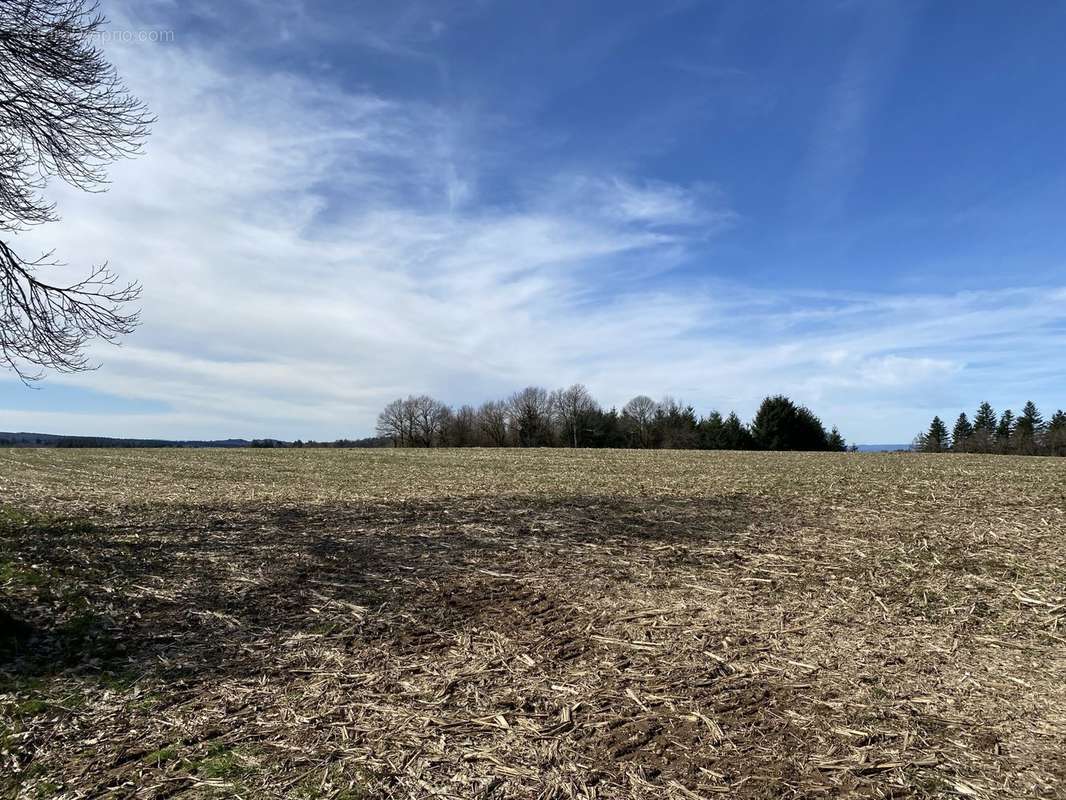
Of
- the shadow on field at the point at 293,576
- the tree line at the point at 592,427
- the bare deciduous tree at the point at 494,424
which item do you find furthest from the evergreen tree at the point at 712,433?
the shadow on field at the point at 293,576

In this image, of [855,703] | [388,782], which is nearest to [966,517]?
[855,703]

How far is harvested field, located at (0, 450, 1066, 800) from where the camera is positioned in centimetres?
381

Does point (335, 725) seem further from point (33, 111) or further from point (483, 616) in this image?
point (33, 111)

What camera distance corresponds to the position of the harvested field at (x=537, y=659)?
3.81 meters

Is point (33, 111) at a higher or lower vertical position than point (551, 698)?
higher

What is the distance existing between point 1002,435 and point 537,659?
344 ft

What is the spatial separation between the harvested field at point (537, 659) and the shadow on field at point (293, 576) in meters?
0.05

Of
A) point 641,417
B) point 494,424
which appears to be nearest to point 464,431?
point 494,424

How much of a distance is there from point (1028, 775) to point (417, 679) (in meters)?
4.23

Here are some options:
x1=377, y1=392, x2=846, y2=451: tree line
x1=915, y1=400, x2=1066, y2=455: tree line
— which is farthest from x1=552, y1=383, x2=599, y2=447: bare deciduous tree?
x1=915, y1=400, x2=1066, y2=455: tree line

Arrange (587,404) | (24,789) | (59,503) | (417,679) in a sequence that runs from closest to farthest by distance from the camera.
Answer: (24,789) < (417,679) < (59,503) < (587,404)

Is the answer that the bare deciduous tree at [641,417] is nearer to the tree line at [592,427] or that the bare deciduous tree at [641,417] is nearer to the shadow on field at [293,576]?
the tree line at [592,427]

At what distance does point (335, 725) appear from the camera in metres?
4.36

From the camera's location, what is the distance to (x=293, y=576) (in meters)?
8.27
